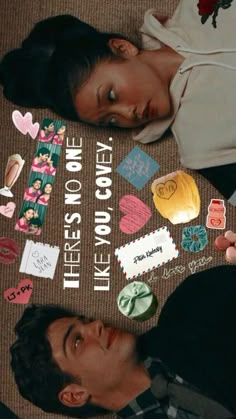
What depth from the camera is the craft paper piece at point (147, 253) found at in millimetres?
1431

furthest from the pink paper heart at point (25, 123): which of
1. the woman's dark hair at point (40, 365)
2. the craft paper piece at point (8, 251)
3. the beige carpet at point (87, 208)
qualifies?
the woman's dark hair at point (40, 365)

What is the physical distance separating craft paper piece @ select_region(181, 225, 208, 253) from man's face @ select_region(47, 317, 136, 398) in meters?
0.25

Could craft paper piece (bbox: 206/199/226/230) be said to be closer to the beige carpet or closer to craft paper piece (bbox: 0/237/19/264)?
the beige carpet

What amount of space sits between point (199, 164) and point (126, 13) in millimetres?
398

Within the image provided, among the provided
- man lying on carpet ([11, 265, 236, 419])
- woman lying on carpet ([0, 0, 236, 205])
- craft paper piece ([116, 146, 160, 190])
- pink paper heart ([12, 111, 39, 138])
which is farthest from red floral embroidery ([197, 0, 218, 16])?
Result: man lying on carpet ([11, 265, 236, 419])

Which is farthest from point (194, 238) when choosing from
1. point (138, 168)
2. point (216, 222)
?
point (138, 168)

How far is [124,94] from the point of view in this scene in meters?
1.35

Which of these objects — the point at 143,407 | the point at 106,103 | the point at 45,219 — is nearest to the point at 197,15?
the point at 106,103

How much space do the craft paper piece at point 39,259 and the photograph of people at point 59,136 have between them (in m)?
0.24

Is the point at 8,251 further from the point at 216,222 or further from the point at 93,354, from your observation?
the point at 216,222

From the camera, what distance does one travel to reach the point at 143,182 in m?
1.44

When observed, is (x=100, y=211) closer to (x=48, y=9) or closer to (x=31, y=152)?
(x=31, y=152)

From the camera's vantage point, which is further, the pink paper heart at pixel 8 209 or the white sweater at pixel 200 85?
the pink paper heart at pixel 8 209

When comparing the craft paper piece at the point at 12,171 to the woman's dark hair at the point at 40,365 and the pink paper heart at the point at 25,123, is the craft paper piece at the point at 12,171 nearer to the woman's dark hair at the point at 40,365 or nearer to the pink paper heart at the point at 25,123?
the pink paper heart at the point at 25,123
